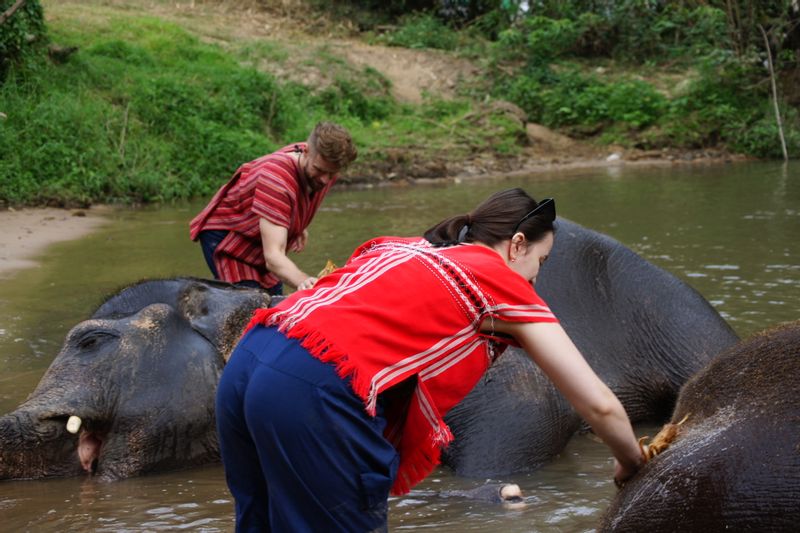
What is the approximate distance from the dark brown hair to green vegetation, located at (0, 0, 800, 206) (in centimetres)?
1002

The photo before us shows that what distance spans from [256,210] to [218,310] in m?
0.74

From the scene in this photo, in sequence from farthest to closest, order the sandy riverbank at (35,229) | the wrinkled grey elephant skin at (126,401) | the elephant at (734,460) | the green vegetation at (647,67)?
the green vegetation at (647,67)
the sandy riverbank at (35,229)
the wrinkled grey elephant skin at (126,401)
the elephant at (734,460)

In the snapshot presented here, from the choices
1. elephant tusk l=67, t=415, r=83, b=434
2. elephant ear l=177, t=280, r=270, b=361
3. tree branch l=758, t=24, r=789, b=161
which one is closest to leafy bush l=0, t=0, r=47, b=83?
elephant ear l=177, t=280, r=270, b=361

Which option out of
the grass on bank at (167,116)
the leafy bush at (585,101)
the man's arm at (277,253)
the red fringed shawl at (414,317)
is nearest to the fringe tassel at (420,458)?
the red fringed shawl at (414,317)

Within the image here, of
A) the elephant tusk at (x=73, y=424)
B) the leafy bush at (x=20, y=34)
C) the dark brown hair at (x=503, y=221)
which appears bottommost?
the elephant tusk at (x=73, y=424)

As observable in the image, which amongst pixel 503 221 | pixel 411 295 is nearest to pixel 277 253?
pixel 503 221

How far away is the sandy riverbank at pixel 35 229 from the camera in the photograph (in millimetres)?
9133

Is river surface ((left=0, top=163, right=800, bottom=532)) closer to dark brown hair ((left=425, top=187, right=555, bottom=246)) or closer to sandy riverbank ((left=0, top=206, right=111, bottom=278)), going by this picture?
sandy riverbank ((left=0, top=206, right=111, bottom=278))

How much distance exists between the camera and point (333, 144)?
15.7 feet

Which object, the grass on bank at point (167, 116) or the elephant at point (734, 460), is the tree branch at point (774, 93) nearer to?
the grass on bank at point (167, 116)

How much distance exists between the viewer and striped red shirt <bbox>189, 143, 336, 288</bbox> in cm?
504

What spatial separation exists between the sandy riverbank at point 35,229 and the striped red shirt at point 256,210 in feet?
12.0

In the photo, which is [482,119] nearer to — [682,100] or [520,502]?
[682,100]

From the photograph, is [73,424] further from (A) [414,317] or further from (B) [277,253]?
(A) [414,317]
